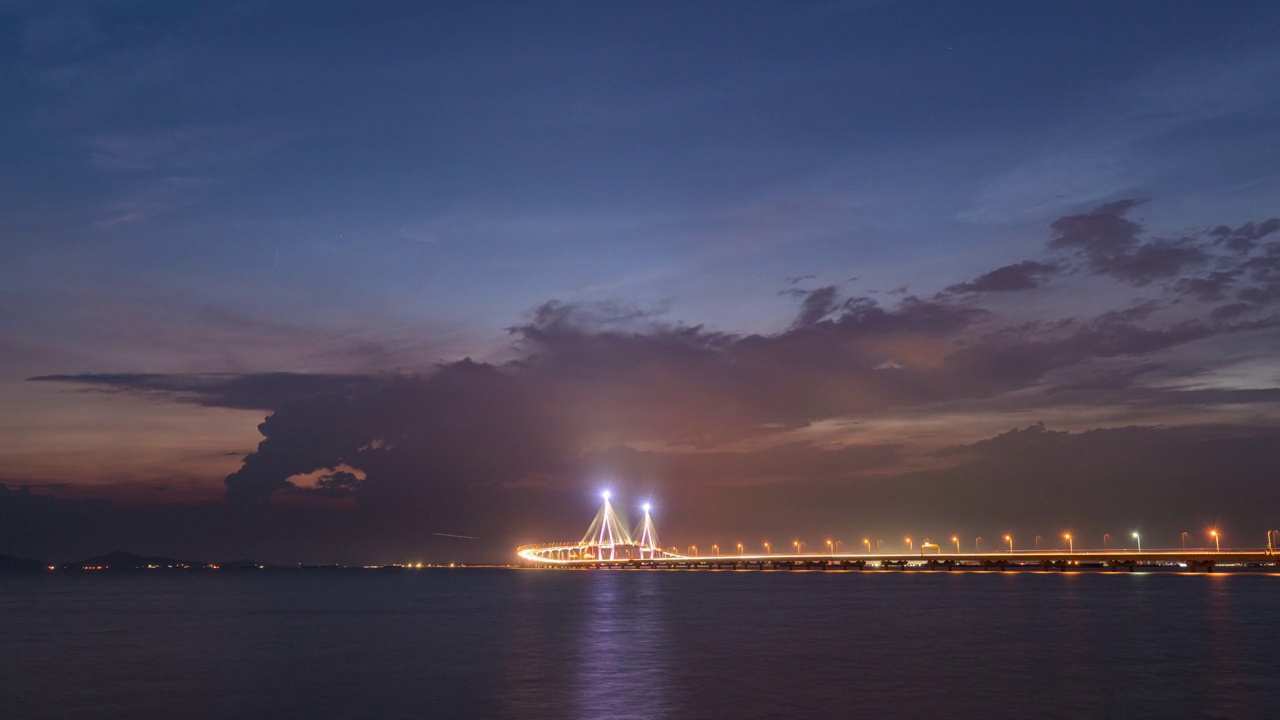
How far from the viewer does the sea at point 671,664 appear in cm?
3406

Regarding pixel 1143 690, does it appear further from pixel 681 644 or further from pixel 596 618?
pixel 596 618

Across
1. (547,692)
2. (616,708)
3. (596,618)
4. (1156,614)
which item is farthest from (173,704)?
(1156,614)

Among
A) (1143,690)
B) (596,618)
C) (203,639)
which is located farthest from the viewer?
(596,618)

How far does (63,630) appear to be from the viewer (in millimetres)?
74000

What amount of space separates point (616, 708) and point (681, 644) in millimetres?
21134

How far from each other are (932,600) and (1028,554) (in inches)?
4089

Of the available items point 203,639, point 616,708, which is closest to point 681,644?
point 616,708

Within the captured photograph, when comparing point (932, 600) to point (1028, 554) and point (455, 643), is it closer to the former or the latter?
point (455, 643)

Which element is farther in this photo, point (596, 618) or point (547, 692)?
point (596, 618)

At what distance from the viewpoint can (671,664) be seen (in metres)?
45.2

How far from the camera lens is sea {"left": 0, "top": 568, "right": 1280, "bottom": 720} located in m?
34.1

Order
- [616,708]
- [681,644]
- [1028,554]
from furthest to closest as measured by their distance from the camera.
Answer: [1028,554] < [681,644] < [616,708]

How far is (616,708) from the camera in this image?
33750mm

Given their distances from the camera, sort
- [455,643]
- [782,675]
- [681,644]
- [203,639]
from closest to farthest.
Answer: [782,675] → [681,644] → [455,643] → [203,639]
